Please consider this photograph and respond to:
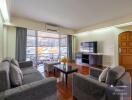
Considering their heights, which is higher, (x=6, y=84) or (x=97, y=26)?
(x=97, y=26)

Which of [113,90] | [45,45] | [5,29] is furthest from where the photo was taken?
[45,45]

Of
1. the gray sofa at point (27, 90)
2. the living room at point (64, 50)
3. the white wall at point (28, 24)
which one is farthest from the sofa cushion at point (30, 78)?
the white wall at point (28, 24)

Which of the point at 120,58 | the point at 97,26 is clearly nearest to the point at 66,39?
the point at 97,26

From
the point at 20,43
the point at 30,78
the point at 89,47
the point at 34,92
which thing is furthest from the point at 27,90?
the point at 89,47

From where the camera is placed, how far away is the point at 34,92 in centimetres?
160

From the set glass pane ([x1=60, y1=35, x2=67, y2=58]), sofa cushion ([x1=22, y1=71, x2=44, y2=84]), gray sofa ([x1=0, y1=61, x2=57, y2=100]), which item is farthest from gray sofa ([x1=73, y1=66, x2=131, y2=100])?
glass pane ([x1=60, y1=35, x2=67, y2=58])

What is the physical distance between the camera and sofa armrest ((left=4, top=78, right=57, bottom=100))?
4.59 ft

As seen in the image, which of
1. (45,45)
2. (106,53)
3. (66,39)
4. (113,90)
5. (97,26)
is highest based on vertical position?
(97,26)

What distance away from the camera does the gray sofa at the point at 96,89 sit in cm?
149

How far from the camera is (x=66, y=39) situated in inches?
295

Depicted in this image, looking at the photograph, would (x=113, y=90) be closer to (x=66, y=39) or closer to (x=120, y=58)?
(x=120, y=58)

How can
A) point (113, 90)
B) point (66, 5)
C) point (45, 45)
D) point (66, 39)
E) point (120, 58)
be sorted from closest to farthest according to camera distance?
1. point (113, 90)
2. point (66, 5)
3. point (120, 58)
4. point (45, 45)
5. point (66, 39)

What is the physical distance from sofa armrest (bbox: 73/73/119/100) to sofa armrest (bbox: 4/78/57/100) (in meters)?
0.56

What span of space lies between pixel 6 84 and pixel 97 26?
17.7 feet
